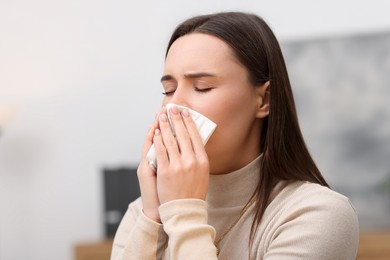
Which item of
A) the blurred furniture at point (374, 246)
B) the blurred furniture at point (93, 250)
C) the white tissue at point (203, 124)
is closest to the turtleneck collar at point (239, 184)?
the white tissue at point (203, 124)

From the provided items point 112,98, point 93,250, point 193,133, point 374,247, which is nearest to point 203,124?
point 193,133

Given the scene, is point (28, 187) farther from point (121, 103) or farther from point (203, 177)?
point (203, 177)

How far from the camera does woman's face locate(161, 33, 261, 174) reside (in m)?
1.50

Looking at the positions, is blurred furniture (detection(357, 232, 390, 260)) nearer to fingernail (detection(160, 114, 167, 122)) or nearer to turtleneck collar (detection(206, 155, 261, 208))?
turtleneck collar (detection(206, 155, 261, 208))

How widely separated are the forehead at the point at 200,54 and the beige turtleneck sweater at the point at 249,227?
24 centimetres

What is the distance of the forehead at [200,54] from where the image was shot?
1.51m

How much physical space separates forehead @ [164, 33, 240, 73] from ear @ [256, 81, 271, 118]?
0.30 ft

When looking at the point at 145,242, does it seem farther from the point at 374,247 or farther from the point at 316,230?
the point at 374,247

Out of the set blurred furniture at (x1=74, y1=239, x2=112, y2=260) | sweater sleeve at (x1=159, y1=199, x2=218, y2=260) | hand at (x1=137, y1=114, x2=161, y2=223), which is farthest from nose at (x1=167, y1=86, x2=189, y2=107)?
blurred furniture at (x1=74, y1=239, x2=112, y2=260)

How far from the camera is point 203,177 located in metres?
1.45

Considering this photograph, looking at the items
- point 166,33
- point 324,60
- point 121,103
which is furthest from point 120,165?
point 324,60

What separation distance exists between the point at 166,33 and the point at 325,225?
2.96 meters

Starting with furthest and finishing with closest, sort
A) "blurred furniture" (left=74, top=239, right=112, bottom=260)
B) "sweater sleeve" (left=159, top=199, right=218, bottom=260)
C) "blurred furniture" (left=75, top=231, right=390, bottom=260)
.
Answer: "blurred furniture" (left=74, top=239, right=112, bottom=260) → "blurred furniture" (left=75, top=231, right=390, bottom=260) → "sweater sleeve" (left=159, top=199, right=218, bottom=260)

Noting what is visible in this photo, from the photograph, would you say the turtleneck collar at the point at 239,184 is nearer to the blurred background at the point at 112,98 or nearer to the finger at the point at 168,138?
the finger at the point at 168,138
